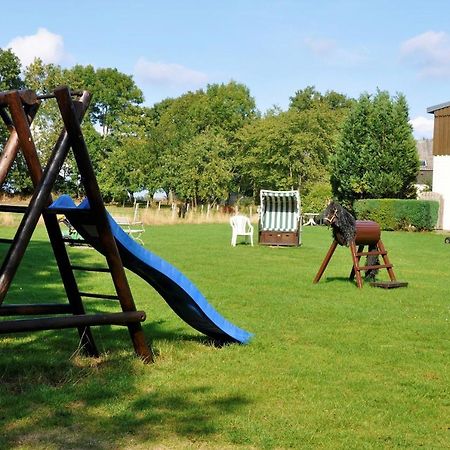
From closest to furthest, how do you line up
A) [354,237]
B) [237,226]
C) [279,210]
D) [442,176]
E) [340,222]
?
1. [340,222]
2. [354,237]
3. [237,226]
4. [279,210]
5. [442,176]

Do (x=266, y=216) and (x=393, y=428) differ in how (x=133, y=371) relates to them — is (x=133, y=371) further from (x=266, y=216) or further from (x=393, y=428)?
(x=266, y=216)

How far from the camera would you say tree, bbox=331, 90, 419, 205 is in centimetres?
4350

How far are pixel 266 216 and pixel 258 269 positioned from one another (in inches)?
358

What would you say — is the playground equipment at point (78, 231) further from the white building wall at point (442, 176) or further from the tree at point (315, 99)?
the tree at point (315, 99)

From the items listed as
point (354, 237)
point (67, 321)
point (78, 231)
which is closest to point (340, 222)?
point (354, 237)

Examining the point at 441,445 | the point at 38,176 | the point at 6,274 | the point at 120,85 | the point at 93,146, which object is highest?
the point at 120,85

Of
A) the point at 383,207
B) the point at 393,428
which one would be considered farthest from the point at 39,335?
the point at 383,207

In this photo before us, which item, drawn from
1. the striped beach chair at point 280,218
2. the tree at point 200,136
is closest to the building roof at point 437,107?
the striped beach chair at point 280,218

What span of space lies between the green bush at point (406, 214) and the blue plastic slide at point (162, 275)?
31515 mm

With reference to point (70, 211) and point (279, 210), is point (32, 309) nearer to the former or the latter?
point (70, 211)

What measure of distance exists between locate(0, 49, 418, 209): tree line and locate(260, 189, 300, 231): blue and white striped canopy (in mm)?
19685

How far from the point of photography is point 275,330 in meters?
8.38

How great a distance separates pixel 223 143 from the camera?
6512cm

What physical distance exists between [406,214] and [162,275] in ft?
107
